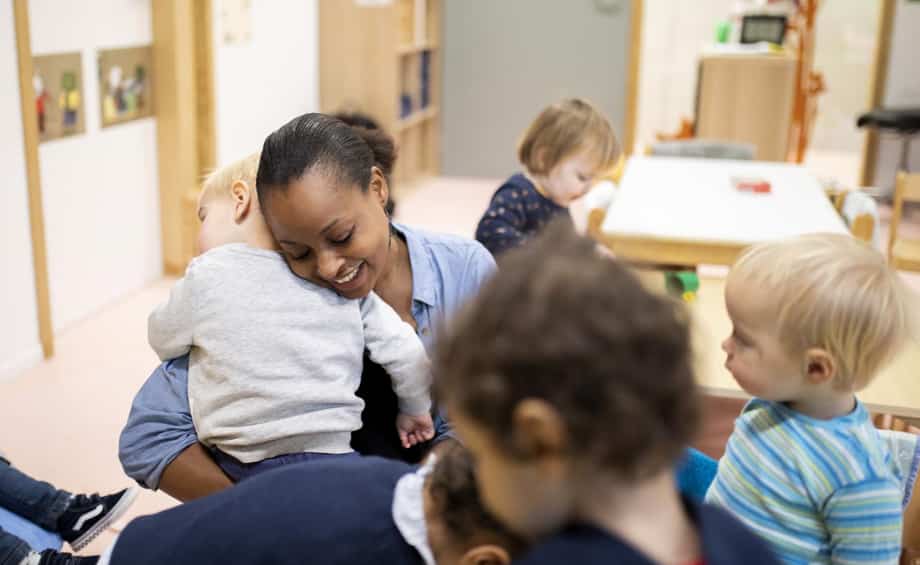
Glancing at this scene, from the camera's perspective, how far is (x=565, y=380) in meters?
0.68

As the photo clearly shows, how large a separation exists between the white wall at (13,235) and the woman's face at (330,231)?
2.17m

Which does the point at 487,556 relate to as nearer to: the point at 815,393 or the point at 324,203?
the point at 815,393

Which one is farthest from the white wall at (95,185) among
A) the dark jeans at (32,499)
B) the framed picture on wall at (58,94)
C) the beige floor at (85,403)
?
the dark jeans at (32,499)

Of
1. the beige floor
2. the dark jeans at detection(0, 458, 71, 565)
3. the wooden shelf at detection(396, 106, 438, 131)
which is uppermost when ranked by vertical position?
the wooden shelf at detection(396, 106, 438, 131)

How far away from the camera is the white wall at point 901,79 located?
668 centimetres

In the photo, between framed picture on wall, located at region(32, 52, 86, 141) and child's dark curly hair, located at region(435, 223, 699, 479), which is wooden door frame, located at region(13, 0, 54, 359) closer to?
framed picture on wall, located at region(32, 52, 86, 141)

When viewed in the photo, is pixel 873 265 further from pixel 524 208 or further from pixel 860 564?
pixel 524 208

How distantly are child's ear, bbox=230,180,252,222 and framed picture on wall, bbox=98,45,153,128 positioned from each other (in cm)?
272

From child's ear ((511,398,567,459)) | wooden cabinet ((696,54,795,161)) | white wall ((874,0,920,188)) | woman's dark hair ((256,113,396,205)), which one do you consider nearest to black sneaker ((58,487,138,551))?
woman's dark hair ((256,113,396,205))

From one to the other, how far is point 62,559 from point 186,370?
341mm

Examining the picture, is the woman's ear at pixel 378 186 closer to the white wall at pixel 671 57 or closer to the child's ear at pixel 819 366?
the child's ear at pixel 819 366

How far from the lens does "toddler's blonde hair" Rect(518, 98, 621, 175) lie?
2.87 meters

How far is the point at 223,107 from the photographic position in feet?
16.1

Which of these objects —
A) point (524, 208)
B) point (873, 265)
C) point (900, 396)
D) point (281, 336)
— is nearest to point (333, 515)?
point (281, 336)
